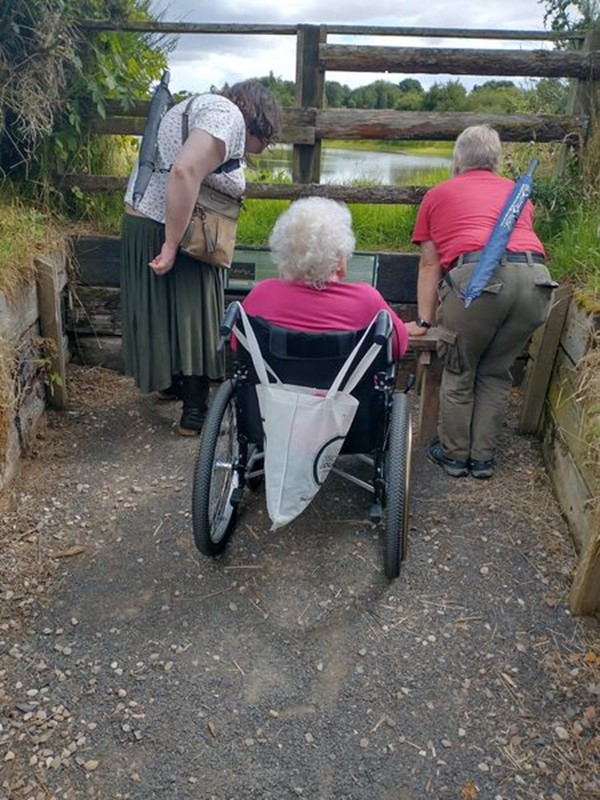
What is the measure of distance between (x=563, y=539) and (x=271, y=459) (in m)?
1.25

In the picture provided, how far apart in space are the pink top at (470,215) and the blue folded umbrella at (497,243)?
5 centimetres

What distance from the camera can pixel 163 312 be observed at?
3.19m

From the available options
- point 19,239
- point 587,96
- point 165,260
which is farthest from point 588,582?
point 19,239

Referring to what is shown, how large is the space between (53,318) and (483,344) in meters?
2.09

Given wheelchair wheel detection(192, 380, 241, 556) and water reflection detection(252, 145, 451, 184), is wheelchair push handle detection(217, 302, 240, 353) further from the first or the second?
water reflection detection(252, 145, 451, 184)

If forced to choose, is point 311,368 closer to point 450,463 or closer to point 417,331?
point 417,331

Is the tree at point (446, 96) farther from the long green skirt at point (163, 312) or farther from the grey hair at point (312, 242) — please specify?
the grey hair at point (312, 242)

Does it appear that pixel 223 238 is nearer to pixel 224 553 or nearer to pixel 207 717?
pixel 224 553

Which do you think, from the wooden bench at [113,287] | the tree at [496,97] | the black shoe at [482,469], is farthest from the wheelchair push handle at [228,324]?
the tree at [496,97]

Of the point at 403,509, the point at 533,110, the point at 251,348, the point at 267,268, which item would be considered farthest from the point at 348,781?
the point at 533,110

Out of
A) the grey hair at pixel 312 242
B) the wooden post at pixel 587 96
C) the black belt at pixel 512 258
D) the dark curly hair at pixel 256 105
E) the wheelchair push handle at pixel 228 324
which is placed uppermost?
the wooden post at pixel 587 96

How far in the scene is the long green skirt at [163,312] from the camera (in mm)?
3105

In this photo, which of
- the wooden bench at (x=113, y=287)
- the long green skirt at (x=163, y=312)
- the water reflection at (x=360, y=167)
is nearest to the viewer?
the long green skirt at (x=163, y=312)

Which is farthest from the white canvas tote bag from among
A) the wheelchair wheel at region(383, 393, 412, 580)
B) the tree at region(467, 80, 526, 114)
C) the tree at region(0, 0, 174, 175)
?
the tree at region(467, 80, 526, 114)
